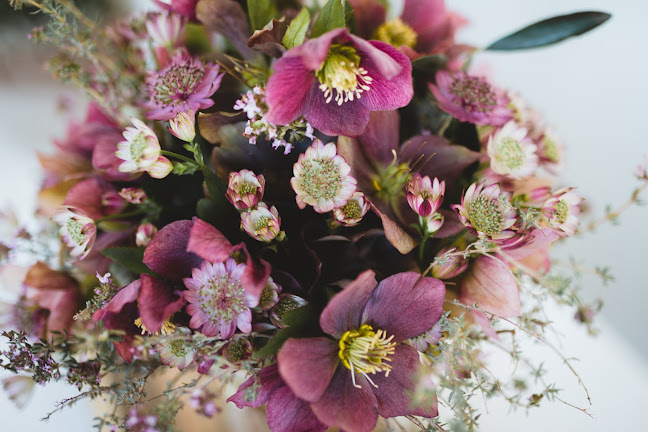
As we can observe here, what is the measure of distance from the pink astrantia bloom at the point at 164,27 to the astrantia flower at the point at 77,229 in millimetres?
193

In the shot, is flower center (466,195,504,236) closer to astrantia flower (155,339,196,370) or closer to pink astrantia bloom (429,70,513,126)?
pink astrantia bloom (429,70,513,126)

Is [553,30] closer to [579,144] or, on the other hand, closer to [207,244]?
[207,244]

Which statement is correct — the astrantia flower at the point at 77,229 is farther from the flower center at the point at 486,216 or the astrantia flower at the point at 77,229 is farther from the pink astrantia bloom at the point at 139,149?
the flower center at the point at 486,216

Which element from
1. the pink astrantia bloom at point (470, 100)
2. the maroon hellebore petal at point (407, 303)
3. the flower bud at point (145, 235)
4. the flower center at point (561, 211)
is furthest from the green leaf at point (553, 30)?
the flower bud at point (145, 235)

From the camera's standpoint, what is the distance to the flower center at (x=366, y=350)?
13.7 inches

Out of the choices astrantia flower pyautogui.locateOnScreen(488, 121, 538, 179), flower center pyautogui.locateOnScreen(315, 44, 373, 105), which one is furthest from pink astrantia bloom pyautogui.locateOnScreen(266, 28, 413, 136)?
astrantia flower pyautogui.locateOnScreen(488, 121, 538, 179)

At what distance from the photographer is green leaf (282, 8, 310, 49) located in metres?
0.35

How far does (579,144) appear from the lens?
98 cm

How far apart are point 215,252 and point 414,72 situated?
0.29 metres

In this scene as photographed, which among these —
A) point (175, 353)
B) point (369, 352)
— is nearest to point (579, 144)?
point (369, 352)

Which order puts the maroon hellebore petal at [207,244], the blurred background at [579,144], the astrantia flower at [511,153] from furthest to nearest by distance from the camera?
the blurred background at [579,144]
the astrantia flower at [511,153]
the maroon hellebore petal at [207,244]

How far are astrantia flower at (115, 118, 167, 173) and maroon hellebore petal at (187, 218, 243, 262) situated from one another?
0.07 m

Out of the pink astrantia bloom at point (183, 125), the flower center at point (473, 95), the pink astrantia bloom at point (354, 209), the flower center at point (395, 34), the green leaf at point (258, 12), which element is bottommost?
the pink astrantia bloom at point (354, 209)

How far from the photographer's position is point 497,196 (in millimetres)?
364
